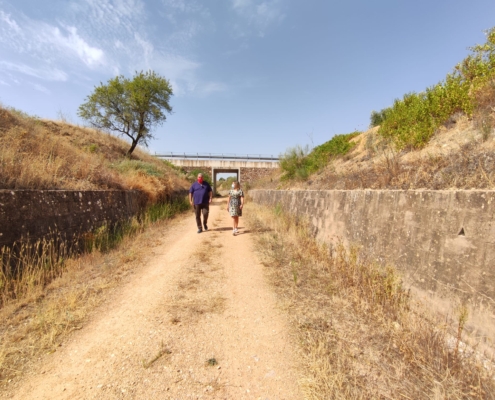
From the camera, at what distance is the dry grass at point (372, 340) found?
80.6 inches

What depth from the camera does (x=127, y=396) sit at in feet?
6.44

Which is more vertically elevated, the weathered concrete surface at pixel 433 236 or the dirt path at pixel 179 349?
the weathered concrete surface at pixel 433 236

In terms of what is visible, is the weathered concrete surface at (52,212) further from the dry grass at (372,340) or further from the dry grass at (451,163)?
the dry grass at (451,163)

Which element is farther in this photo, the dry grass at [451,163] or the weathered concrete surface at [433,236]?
the dry grass at [451,163]

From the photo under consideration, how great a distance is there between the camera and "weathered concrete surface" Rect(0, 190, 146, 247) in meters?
4.26

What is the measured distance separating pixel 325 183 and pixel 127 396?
23.9ft

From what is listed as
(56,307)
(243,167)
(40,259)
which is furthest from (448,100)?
(243,167)

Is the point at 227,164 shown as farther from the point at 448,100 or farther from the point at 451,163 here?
the point at 451,163

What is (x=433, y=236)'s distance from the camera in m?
3.00

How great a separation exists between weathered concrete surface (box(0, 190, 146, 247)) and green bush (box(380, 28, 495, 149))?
813 cm

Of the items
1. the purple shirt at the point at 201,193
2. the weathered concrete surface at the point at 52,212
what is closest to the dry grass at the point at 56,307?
the weathered concrete surface at the point at 52,212

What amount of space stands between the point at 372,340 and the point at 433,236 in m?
1.47

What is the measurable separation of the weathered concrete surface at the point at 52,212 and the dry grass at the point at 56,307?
86cm

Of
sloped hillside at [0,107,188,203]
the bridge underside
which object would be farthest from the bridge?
sloped hillside at [0,107,188,203]
